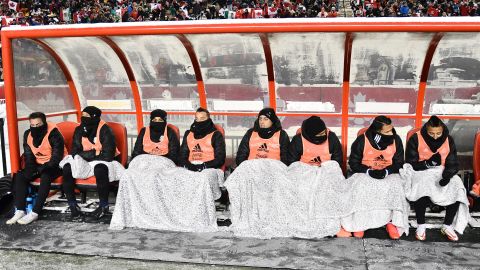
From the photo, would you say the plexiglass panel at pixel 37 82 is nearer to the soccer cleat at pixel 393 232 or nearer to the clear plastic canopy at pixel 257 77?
the clear plastic canopy at pixel 257 77

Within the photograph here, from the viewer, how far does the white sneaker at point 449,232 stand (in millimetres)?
4133

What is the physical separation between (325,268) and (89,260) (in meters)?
1.97

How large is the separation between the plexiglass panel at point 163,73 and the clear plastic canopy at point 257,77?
14 mm

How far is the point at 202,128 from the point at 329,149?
1.42 m

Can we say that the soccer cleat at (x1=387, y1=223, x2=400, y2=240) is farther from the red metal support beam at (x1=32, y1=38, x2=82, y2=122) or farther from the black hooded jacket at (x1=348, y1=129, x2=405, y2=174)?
the red metal support beam at (x1=32, y1=38, x2=82, y2=122)

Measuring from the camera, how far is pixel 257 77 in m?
5.88

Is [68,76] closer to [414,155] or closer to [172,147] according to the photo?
[172,147]

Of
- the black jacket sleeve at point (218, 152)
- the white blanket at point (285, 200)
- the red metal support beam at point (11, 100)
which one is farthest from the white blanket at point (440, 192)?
the red metal support beam at point (11, 100)

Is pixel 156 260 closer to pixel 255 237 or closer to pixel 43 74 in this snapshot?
pixel 255 237

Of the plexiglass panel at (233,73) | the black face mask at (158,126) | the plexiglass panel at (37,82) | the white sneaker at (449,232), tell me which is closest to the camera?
the white sneaker at (449,232)

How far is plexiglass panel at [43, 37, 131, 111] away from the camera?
593 centimetres

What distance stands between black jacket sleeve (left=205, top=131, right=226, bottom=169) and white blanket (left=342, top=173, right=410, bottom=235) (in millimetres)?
1479

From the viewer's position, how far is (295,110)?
19.5 ft

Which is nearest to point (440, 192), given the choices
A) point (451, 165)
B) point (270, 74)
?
point (451, 165)
